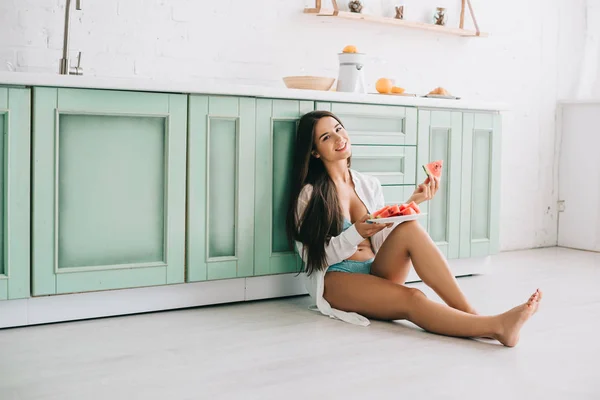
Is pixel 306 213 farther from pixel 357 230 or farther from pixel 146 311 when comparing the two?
pixel 146 311

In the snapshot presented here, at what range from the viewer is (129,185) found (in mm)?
2637

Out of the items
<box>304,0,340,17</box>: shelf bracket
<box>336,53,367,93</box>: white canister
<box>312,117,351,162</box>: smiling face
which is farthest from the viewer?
<box>304,0,340,17</box>: shelf bracket

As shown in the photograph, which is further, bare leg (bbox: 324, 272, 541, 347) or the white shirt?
the white shirt

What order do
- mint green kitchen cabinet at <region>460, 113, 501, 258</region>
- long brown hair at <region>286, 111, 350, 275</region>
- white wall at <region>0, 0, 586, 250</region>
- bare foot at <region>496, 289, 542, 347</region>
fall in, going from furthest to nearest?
mint green kitchen cabinet at <region>460, 113, 501, 258</region>
white wall at <region>0, 0, 586, 250</region>
long brown hair at <region>286, 111, 350, 275</region>
bare foot at <region>496, 289, 542, 347</region>

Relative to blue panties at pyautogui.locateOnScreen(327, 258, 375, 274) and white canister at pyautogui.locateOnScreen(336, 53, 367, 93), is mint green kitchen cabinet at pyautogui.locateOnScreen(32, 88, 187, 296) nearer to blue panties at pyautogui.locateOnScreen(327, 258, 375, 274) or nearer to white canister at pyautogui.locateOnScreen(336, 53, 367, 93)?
blue panties at pyautogui.locateOnScreen(327, 258, 375, 274)

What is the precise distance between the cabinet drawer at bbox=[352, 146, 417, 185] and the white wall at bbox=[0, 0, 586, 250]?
0.64 m

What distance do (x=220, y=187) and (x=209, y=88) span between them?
0.38 meters

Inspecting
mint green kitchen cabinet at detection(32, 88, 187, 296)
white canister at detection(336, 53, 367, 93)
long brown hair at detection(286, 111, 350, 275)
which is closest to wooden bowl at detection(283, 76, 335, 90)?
white canister at detection(336, 53, 367, 93)

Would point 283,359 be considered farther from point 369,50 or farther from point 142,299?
point 369,50

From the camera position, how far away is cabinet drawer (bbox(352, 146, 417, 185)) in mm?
3181

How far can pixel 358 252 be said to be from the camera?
285cm

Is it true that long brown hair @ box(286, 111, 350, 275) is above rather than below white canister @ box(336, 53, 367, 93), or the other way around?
below

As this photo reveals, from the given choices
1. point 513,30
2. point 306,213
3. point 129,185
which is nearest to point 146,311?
point 129,185

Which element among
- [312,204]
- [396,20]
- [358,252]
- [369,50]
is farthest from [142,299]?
[396,20]
